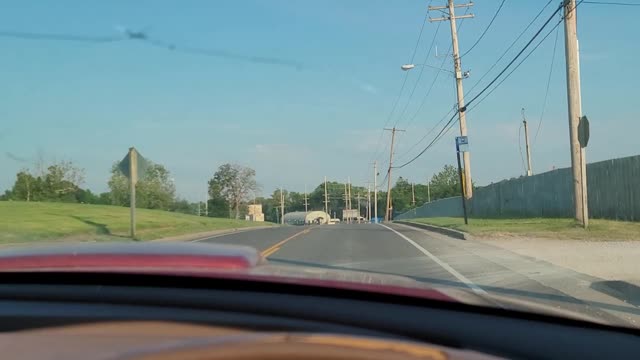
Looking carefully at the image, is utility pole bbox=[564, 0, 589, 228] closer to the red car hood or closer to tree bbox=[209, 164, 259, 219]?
the red car hood

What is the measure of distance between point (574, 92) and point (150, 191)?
4990cm

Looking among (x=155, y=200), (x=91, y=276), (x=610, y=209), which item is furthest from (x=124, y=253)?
(x=155, y=200)

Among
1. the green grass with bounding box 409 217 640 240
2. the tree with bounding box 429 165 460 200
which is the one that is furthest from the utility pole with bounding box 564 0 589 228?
the tree with bounding box 429 165 460 200

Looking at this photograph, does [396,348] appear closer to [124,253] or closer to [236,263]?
[236,263]

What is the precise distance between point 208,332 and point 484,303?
3.31 feet

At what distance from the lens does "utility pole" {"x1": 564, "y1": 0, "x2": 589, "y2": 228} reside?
21703mm

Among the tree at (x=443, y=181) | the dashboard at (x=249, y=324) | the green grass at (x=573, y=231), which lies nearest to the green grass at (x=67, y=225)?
the green grass at (x=573, y=231)

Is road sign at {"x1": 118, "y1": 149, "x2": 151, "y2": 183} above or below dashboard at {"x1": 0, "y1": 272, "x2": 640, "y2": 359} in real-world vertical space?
above

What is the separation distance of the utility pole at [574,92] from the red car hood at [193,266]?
20640 millimetres

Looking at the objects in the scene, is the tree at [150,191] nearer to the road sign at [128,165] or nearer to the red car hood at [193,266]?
the road sign at [128,165]

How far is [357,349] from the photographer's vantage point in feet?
5.76

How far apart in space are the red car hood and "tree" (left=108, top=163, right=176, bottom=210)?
2175 inches

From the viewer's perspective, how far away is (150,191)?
215ft

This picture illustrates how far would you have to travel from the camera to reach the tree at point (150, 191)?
5847cm
